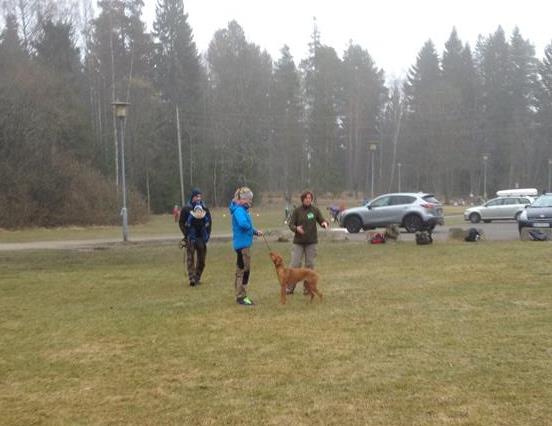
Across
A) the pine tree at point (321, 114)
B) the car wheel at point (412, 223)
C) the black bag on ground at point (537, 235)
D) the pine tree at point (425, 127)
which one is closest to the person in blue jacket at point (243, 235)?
the black bag on ground at point (537, 235)

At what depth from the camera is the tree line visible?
37.4m

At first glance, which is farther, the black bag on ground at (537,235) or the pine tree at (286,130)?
the pine tree at (286,130)

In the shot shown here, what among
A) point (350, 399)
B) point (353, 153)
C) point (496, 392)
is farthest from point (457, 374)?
point (353, 153)

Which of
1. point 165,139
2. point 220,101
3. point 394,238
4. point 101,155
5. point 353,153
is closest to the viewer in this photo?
point 394,238

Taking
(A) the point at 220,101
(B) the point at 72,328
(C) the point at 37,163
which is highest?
(A) the point at 220,101

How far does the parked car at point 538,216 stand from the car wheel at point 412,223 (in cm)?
470

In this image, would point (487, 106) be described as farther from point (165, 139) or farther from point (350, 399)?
point (350, 399)

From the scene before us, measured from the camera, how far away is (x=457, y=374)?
5355mm

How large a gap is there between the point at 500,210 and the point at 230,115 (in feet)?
102

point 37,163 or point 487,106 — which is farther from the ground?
point 487,106

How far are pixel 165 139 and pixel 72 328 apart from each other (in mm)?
49266

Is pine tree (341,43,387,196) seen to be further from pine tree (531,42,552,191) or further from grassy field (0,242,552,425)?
grassy field (0,242,552,425)

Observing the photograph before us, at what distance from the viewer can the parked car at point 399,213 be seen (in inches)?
955

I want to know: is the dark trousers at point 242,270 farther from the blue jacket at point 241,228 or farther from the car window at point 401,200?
the car window at point 401,200
